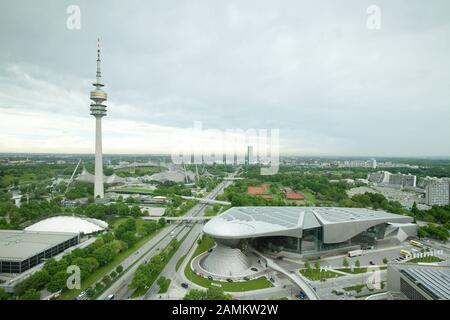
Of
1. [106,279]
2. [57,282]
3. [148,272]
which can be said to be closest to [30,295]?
[57,282]

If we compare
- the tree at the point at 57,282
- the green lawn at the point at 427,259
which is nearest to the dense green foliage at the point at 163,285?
the tree at the point at 57,282

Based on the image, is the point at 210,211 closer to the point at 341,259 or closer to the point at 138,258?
the point at 138,258

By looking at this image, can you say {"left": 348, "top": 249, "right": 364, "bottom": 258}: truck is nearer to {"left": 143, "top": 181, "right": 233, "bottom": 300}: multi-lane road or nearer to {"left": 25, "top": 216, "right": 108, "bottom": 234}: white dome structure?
{"left": 143, "top": 181, "right": 233, "bottom": 300}: multi-lane road

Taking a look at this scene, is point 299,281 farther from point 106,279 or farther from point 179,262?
point 106,279

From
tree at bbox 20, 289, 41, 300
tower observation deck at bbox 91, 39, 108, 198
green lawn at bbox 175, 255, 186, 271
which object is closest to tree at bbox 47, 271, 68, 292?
tree at bbox 20, 289, 41, 300

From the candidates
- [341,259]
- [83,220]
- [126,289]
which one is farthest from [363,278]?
[83,220]

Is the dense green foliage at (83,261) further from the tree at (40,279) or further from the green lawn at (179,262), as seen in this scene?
the green lawn at (179,262)
